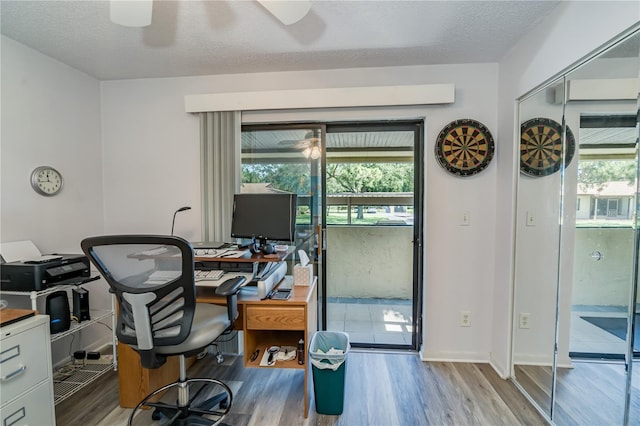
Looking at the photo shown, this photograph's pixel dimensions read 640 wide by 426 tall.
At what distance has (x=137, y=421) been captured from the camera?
172 centimetres

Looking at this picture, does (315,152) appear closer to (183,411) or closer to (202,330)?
(202,330)

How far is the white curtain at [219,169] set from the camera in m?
2.44

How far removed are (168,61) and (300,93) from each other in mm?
1085

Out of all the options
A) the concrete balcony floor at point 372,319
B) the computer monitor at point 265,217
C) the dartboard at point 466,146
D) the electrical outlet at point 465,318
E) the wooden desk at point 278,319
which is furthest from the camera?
the concrete balcony floor at point 372,319

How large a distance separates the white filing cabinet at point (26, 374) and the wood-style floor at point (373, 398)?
35 cm

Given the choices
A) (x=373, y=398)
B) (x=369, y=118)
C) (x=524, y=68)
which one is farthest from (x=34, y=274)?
(x=524, y=68)

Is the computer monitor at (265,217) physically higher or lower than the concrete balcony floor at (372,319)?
higher

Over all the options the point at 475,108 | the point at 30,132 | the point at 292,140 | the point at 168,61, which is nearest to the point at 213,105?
the point at 168,61

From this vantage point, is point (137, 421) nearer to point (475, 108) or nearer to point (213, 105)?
point (213, 105)

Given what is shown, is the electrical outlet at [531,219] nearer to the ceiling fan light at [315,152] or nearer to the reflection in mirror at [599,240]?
the reflection in mirror at [599,240]

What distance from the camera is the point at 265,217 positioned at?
206 cm

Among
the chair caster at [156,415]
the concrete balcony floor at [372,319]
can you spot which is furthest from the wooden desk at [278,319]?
the concrete balcony floor at [372,319]

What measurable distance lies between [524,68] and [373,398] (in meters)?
2.52

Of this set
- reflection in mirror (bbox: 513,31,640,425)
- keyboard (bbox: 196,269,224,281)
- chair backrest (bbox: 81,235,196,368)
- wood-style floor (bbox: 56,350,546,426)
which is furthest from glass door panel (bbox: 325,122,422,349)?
chair backrest (bbox: 81,235,196,368)
